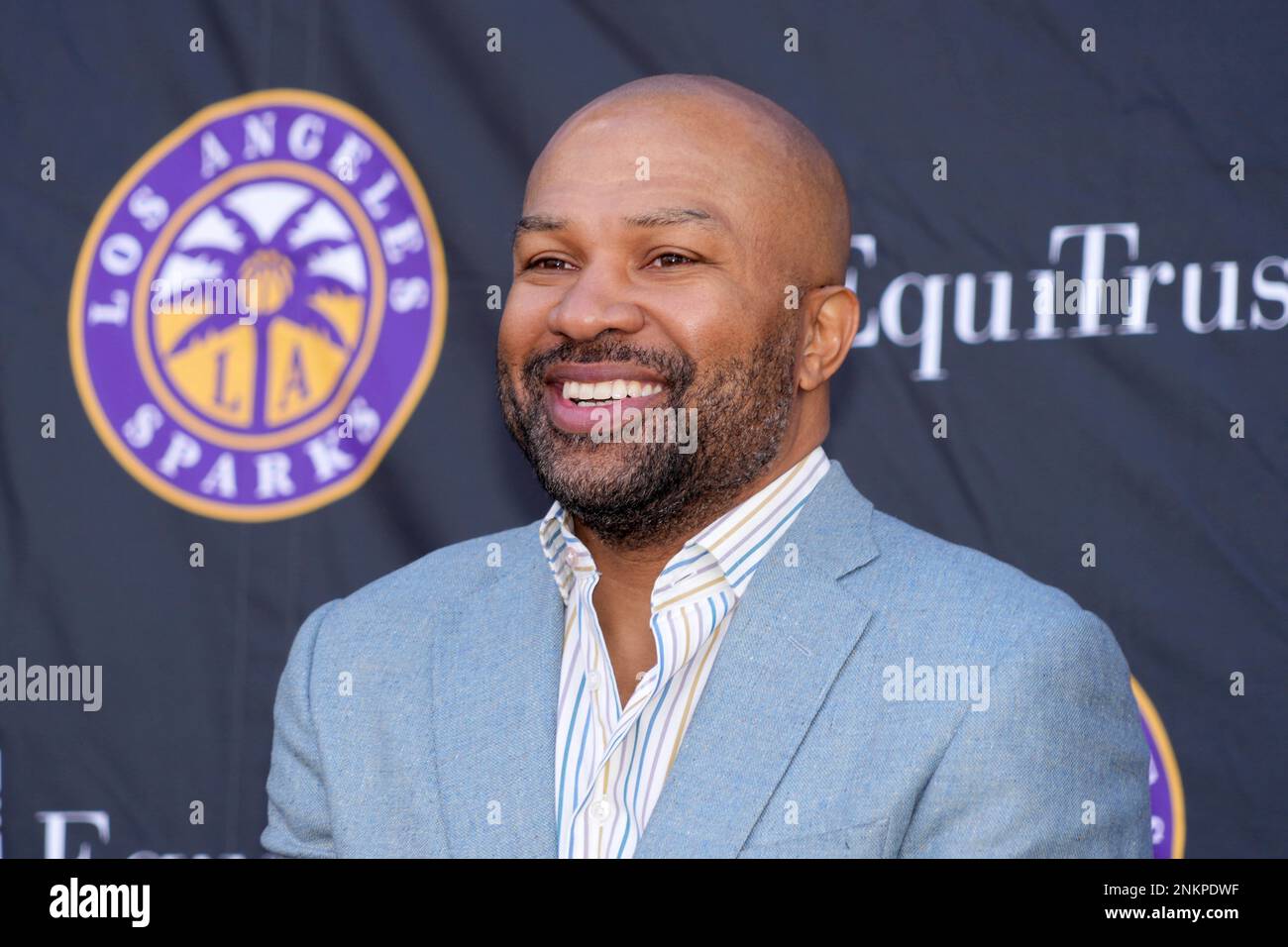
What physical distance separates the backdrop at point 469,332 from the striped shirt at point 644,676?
0.91 metres

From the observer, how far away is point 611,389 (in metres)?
1.89

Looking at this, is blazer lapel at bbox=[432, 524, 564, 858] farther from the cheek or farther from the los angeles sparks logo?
the los angeles sparks logo

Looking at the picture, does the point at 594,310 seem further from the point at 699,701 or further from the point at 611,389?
the point at 699,701

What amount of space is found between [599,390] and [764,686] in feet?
1.42

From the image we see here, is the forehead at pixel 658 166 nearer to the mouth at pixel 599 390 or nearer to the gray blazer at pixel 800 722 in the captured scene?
the mouth at pixel 599 390

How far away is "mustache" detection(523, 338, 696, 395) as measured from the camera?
187cm

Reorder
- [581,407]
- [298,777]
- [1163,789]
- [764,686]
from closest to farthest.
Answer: [764,686] → [581,407] → [298,777] → [1163,789]

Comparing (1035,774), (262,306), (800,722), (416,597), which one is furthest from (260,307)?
(1035,774)

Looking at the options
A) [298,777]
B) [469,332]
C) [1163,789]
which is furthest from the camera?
[469,332]

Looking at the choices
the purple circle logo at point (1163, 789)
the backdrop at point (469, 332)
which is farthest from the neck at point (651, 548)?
the purple circle logo at point (1163, 789)

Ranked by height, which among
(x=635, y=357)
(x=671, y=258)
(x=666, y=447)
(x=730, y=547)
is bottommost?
(x=730, y=547)

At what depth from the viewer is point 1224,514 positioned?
2.65 metres

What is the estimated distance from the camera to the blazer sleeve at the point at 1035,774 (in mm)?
1667

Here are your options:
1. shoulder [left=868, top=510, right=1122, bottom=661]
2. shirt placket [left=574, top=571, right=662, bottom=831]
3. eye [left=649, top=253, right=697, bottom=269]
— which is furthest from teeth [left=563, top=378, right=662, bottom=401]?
shoulder [left=868, top=510, right=1122, bottom=661]
